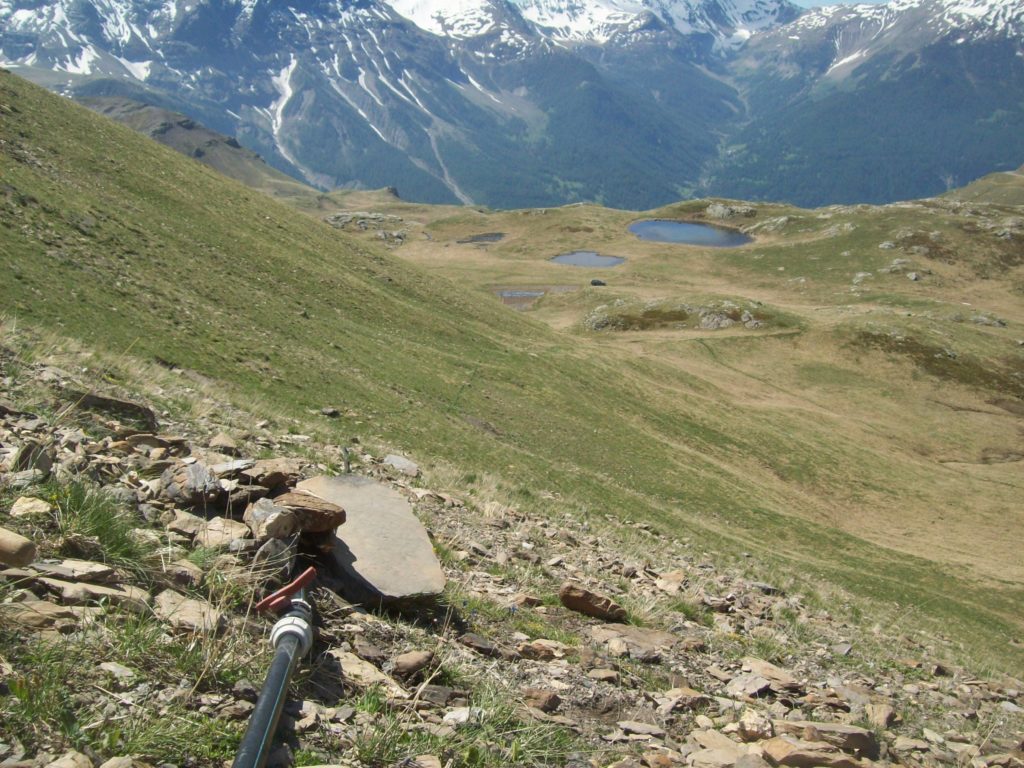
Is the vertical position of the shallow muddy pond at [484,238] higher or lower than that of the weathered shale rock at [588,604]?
higher

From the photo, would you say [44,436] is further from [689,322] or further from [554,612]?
[689,322]

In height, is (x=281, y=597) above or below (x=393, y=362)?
above

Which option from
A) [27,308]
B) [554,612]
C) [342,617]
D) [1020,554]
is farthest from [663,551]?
[1020,554]

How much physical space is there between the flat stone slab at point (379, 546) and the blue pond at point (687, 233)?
135896mm

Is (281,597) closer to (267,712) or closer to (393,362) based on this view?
(267,712)

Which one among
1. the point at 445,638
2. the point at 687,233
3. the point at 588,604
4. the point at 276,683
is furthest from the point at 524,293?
the point at 276,683

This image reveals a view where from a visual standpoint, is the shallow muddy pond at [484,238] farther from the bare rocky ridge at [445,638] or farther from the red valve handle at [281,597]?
the red valve handle at [281,597]

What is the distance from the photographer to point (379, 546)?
26.6 feet

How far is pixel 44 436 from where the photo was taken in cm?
793

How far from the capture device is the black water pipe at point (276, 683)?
3.79 metres

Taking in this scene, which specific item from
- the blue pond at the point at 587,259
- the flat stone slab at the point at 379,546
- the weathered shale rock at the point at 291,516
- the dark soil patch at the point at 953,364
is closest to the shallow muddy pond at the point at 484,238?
the blue pond at the point at 587,259

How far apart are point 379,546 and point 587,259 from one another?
125215mm

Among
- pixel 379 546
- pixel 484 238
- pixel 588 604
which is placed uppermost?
pixel 484 238

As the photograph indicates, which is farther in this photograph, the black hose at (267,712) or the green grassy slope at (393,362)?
the green grassy slope at (393,362)
